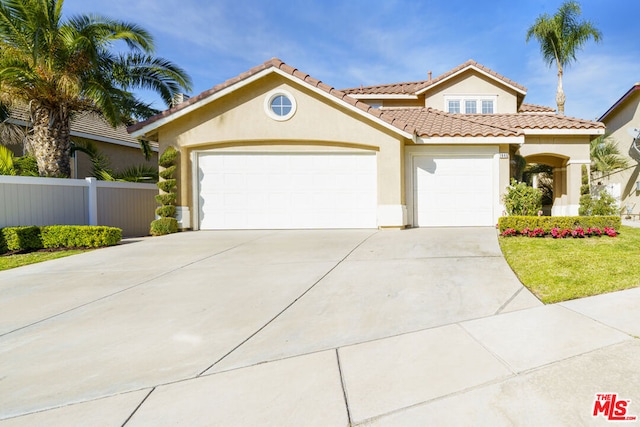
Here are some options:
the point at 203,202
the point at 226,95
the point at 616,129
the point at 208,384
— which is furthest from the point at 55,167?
the point at 616,129

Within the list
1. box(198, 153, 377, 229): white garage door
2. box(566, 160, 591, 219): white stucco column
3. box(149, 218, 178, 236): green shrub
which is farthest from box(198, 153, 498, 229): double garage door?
box(566, 160, 591, 219): white stucco column

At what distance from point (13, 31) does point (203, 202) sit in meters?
7.03

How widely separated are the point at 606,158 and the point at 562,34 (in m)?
8.52

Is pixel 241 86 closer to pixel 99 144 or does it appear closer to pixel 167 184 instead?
pixel 167 184

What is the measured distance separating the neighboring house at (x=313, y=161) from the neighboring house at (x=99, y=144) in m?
6.36

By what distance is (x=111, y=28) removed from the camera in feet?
34.5

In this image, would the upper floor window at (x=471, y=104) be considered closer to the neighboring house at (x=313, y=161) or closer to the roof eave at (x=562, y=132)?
the roof eave at (x=562, y=132)

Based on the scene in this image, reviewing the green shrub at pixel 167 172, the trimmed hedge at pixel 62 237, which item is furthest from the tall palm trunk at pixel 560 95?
the trimmed hedge at pixel 62 237

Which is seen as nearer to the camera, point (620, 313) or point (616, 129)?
point (620, 313)

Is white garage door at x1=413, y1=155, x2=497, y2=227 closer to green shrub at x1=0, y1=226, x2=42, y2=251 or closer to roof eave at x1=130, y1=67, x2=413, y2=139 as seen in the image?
roof eave at x1=130, y1=67, x2=413, y2=139

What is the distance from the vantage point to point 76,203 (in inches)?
418

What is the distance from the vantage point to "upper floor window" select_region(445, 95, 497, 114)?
638 inches

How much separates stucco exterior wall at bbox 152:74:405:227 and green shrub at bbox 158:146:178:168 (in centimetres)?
27

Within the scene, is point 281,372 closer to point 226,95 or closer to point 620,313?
point 620,313
